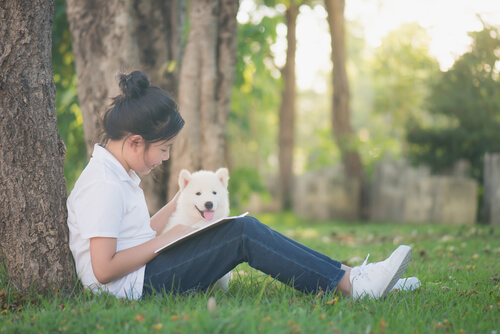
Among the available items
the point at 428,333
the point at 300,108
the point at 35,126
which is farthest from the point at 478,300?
the point at 300,108

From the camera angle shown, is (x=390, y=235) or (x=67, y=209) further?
(x=390, y=235)

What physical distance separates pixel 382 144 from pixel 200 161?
38.0ft

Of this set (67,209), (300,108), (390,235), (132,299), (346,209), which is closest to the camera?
(132,299)

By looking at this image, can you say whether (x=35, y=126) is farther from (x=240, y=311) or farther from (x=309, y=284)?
(x=309, y=284)

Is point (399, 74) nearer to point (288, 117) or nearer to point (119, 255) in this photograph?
point (288, 117)

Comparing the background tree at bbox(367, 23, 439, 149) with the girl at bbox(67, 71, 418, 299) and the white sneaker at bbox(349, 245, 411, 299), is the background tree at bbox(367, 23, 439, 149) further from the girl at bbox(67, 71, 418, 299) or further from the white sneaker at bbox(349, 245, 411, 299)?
the girl at bbox(67, 71, 418, 299)

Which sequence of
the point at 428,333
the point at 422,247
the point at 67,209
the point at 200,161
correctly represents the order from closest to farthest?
the point at 428,333 → the point at 67,209 → the point at 200,161 → the point at 422,247

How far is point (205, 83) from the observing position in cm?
561

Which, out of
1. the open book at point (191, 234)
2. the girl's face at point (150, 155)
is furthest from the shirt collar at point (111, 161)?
the open book at point (191, 234)

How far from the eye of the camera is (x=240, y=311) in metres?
2.66

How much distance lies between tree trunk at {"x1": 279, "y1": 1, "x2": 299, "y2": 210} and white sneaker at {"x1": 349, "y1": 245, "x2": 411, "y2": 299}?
43.5 feet

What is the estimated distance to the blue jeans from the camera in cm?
306

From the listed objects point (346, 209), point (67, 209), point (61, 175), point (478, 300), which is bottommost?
point (346, 209)

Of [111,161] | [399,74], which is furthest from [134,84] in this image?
[399,74]
